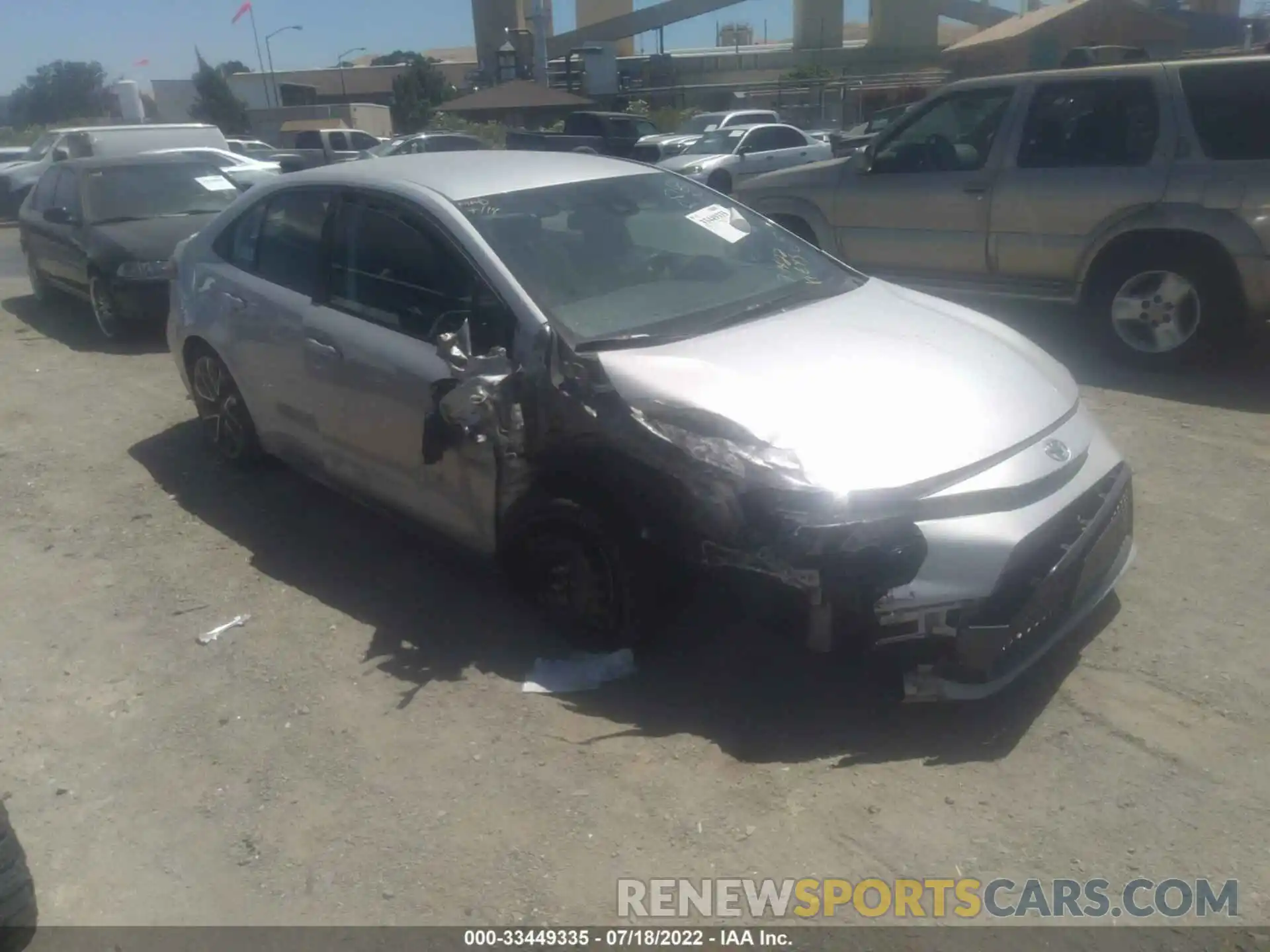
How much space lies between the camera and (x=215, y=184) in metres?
10.5

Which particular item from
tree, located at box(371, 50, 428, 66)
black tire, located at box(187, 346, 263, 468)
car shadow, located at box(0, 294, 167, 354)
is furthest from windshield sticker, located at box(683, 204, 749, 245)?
tree, located at box(371, 50, 428, 66)

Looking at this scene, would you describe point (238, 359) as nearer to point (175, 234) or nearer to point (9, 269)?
point (175, 234)

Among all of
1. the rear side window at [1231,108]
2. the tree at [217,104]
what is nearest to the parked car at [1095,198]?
the rear side window at [1231,108]

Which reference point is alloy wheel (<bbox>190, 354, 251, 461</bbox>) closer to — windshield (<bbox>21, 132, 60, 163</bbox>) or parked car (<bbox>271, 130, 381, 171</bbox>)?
windshield (<bbox>21, 132, 60, 163</bbox>)

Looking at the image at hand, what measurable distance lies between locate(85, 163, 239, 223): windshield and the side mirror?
Answer: 5.9 inches

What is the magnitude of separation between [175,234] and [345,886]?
26.6 ft

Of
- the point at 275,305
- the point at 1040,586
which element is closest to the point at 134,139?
the point at 275,305

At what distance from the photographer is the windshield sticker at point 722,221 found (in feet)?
15.6

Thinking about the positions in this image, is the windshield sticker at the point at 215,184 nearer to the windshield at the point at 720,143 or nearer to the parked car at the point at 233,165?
the parked car at the point at 233,165

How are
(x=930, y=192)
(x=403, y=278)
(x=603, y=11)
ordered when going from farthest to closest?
1. (x=603, y=11)
2. (x=930, y=192)
3. (x=403, y=278)

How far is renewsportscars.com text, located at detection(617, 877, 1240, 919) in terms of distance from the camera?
8.98 ft

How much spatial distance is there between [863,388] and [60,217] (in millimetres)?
8701

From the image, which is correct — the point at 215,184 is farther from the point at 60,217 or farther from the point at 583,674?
the point at 583,674

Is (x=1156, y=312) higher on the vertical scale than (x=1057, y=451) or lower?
lower
